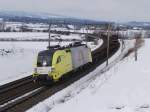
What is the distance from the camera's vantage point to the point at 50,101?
23.4 m

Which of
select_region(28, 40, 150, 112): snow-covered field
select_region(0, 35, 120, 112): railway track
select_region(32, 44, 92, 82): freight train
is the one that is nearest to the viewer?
select_region(28, 40, 150, 112): snow-covered field

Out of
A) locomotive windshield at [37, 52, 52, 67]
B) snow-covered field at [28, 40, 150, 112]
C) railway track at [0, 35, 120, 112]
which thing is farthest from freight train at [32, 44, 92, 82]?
snow-covered field at [28, 40, 150, 112]

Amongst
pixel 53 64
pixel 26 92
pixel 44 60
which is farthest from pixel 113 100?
pixel 44 60

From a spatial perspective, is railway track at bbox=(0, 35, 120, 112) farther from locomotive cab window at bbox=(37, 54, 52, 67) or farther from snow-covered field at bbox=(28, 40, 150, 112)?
locomotive cab window at bbox=(37, 54, 52, 67)

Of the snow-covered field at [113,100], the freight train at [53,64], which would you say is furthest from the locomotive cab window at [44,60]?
the snow-covered field at [113,100]

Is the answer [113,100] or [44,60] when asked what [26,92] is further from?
[113,100]

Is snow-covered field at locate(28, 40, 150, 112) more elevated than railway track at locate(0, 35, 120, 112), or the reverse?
snow-covered field at locate(28, 40, 150, 112)

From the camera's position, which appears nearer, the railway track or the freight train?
the railway track

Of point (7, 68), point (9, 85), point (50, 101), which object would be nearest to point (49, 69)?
point (9, 85)

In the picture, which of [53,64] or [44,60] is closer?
[53,64]

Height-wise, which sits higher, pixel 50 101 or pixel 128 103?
pixel 128 103

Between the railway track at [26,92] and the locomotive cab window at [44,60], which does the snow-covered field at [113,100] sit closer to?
the railway track at [26,92]

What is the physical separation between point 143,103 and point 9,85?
1562cm

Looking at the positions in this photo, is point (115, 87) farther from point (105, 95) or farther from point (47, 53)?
point (47, 53)
